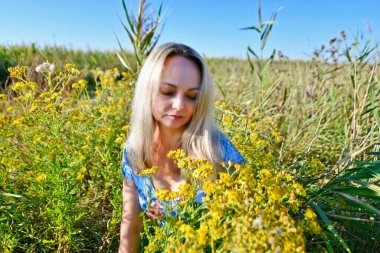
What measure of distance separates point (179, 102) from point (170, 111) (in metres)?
0.07

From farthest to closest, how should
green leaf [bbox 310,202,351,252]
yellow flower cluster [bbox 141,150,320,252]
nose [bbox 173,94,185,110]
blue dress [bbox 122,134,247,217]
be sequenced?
1. blue dress [bbox 122,134,247,217]
2. nose [bbox 173,94,185,110]
3. green leaf [bbox 310,202,351,252]
4. yellow flower cluster [bbox 141,150,320,252]

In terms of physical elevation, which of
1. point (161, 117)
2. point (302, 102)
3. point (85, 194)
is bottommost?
point (85, 194)

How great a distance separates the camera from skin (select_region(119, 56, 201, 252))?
1.69 meters

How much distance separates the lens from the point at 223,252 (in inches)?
40.6

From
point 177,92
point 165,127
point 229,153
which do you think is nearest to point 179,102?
point 177,92

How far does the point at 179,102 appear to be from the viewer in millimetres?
1673

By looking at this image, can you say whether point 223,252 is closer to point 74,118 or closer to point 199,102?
point 199,102

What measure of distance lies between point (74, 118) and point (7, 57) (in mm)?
7344

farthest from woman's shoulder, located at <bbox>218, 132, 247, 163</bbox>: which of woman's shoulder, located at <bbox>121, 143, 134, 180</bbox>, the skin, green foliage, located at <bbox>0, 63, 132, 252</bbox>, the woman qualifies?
green foliage, located at <bbox>0, 63, 132, 252</bbox>

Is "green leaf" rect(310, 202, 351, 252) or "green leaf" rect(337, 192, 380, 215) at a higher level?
"green leaf" rect(337, 192, 380, 215)

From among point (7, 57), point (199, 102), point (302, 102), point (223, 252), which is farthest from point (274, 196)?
point (7, 57)

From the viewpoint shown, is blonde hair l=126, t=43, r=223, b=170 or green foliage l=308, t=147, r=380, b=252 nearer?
green foliage l=308, t=147, r=380, b=252

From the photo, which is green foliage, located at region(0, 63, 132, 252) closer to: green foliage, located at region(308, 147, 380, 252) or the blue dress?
the blue dress

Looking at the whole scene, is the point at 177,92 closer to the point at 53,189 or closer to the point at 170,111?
the point at 170,111
